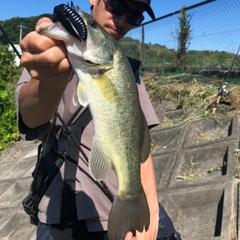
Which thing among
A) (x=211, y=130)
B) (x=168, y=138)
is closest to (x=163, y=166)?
(x=168, y=138)

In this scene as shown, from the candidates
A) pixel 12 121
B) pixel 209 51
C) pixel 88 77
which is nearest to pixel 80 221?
pixel 88 77

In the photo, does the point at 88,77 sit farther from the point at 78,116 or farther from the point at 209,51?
the point at 209,51

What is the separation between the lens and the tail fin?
176 cm

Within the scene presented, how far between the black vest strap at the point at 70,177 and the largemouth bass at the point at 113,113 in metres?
0.33

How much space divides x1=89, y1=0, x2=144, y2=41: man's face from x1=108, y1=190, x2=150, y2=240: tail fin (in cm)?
107

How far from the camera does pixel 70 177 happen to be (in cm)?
198

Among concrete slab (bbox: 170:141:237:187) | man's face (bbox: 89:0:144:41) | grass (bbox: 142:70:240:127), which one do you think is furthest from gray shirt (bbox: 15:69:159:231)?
grass (bbox: 142:70:240:127)

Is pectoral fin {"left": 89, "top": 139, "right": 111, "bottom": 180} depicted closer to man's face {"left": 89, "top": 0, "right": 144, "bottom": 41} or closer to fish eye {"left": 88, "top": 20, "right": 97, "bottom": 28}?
fish eye {"left": 88, "top": 20, "right": 97, "bottom": 28}

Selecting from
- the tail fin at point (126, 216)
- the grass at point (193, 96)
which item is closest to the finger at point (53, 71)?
the tail fin at point (126, 216)

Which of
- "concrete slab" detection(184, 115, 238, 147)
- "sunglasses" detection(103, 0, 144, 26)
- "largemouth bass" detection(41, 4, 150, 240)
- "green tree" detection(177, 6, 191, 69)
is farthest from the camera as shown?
"green tree" detection(177, 6, 191, 69)

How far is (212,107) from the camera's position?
585 centimetres

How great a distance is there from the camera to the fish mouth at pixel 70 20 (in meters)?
1.34

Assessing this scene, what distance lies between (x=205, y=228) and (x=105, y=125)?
2136mm

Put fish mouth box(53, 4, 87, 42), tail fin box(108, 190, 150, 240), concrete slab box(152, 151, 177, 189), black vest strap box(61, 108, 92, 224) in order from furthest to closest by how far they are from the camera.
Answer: concrete slab box(152, 151, 177, 189) → black vest strap box(61, 108, 92, 224) → tail fin box(108, 190, 150, 240) → fish mouth box(53, 4, 87, 42)
